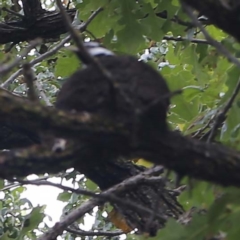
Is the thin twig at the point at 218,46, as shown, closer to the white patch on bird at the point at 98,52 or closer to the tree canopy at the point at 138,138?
the tree canopy at the point at 138,138

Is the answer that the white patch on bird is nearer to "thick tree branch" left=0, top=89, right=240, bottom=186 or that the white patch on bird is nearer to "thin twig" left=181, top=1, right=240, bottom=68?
"thin twig" left=181, top=1, right=240, bottom=68

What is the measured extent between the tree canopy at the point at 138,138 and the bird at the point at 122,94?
31 millimetres

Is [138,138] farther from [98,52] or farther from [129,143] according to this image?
[98,52]

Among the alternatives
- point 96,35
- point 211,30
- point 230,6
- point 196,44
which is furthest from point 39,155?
point 211,30

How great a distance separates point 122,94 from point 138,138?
0.11 metres

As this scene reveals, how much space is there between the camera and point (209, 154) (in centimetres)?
123

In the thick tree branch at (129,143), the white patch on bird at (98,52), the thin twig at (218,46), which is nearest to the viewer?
the thick tree branch at (129,143)

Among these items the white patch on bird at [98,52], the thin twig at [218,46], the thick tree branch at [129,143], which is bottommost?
the thick tree branch at [129,143]

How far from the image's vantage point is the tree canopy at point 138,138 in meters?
1.13

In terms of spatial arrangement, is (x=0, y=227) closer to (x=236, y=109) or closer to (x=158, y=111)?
(x=236, y=109)

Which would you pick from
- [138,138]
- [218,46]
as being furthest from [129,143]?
[218,46]

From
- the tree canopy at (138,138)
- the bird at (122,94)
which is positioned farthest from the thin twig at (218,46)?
the bird at (122,94)

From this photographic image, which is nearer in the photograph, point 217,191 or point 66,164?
point 66,164

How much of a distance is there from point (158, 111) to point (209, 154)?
0.45 ft
